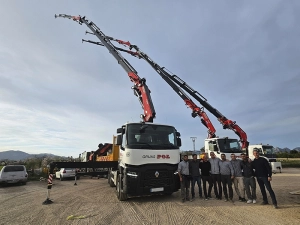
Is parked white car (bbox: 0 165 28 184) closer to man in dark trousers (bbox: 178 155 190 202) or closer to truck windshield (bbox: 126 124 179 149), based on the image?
truck windshield (bbox: 126 124 179 149)

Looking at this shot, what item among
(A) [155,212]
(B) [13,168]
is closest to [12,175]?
(B) [13,168]

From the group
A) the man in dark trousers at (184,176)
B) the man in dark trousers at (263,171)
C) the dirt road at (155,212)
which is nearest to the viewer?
the dirt road at (155,212)

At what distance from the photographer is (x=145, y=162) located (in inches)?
297

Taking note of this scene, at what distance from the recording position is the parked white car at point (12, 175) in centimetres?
1434

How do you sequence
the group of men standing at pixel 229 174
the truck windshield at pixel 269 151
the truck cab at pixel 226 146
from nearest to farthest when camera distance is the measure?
the group of men standing at pixel 229 174 < the truck cab at pixel 226 146 < the truck windshield at pixel 269 151

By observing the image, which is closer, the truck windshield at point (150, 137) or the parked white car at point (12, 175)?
the truck windshield at point (150, 137)

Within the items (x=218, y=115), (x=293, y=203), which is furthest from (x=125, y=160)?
(x=218, y=115)

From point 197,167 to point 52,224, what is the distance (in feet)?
17.7

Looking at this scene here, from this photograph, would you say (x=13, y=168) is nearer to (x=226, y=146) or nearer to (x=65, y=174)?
(x=65, y=174)

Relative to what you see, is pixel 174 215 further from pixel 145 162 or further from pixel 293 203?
pixel 293 203

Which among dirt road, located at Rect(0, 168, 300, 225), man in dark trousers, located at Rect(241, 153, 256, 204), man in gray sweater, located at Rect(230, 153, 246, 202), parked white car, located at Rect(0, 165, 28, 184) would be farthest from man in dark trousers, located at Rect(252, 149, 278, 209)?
parked white car, located at Rect(0, 165, 28, 184)

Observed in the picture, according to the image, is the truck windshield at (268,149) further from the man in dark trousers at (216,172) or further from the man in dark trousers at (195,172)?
the man in dark trousers at (195,172)

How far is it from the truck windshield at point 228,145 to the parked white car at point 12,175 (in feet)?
47.6

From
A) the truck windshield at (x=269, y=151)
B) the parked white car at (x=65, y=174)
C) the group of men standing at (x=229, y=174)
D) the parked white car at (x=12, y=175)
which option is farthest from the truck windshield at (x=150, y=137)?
the truck windshield at (x=269, y=151)
